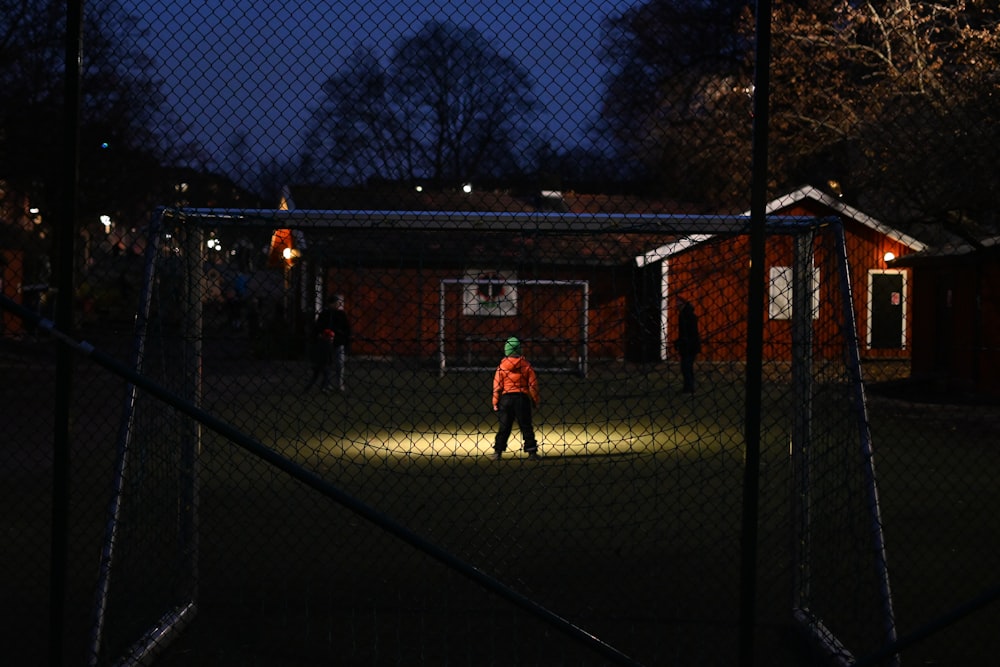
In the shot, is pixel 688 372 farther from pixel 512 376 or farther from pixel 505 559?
pixel 512 376

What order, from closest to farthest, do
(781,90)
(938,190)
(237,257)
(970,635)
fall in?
(970,635)
(237,257)
(938,190)
(781,90)

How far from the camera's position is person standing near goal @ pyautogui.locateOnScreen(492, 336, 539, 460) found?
10875 mm

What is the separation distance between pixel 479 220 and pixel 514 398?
5.74m

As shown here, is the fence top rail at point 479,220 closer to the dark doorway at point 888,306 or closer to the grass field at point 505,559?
the grass field at point 505,559

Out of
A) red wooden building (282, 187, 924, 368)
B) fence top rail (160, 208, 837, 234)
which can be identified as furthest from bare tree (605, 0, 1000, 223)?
fence top rail (160, 208, 837, 234)

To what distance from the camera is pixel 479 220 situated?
5594 millimetres

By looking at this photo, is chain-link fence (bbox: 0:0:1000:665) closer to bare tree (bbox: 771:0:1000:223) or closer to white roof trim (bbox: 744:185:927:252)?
bare tree (bbox: 771:0:1000:223)

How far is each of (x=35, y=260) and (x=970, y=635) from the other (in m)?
19.8

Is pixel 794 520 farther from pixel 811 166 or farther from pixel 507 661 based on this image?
pixel 811 166


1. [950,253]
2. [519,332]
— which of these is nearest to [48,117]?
[519,332]

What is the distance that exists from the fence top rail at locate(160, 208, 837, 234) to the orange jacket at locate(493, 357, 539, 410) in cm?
519

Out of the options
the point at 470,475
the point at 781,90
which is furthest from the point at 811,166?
the point at 470,475

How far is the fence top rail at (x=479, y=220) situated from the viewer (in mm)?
5488

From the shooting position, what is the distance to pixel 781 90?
19609mm
